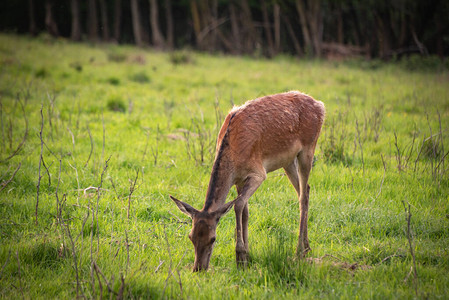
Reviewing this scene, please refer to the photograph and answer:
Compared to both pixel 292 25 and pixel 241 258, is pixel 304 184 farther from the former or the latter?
pixel 292 25

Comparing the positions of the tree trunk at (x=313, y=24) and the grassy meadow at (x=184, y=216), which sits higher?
the tree trunk at (x=313, y=24)

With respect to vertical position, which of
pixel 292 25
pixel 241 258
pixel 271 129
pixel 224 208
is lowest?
pixel 241 258

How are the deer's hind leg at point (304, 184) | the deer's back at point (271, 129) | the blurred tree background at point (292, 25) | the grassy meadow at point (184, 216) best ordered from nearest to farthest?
the grassy meadow at point (184, 216), the deer's back at point (271, 129), the deer's hind leg at point (304, 184), the blurred tree background at point (292, 25)

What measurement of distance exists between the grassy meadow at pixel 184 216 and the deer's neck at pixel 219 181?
658 mm

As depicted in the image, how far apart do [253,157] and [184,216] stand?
4.99ft

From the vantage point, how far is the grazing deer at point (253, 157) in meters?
3.90

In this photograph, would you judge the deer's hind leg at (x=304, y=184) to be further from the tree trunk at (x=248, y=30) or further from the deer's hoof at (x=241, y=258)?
the tree trunk at (x=248, y=30)

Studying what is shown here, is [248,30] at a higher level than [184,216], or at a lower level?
higher

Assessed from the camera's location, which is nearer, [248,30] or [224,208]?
[224,208]

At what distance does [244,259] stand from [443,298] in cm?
174

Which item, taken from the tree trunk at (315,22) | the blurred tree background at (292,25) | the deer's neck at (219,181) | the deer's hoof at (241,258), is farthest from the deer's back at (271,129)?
the tree trunk at (315,22)

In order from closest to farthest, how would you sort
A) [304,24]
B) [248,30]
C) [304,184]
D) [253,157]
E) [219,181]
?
[219,181], [253,157], [304,184], [304,24], [248,30]

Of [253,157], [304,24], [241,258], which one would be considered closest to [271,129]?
[253,157]

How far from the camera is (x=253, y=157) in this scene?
4445 mm
